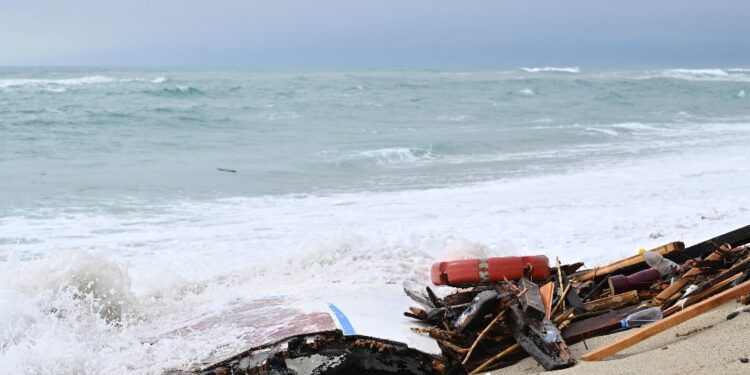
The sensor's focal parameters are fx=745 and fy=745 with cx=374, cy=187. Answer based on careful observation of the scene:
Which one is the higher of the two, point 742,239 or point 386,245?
point 742,239

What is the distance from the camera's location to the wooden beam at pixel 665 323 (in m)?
4.53

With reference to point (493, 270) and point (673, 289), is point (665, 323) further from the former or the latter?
point (493, 270)

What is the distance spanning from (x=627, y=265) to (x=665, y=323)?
1614 mm

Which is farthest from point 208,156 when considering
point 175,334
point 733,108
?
point 733,108

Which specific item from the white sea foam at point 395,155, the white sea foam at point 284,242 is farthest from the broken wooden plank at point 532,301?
the white sea foam at point 395,155

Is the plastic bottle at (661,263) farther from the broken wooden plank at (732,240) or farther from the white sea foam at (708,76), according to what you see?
the white sea foam at (708,76)

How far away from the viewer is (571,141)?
22578mm

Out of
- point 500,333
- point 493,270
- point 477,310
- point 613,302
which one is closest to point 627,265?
point 613,302

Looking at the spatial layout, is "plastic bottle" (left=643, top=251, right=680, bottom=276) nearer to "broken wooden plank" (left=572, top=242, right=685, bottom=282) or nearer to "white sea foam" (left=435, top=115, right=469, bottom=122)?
"broken wooden plank" (left=572, top=242, right=685, bottom=282)

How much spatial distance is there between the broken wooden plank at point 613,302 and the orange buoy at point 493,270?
22.8 inches

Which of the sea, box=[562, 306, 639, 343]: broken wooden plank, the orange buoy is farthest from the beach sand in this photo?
the sea

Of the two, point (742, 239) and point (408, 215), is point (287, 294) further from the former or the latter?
point (408, 215)

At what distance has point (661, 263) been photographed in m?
6.03

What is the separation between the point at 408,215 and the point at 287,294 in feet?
16.8
